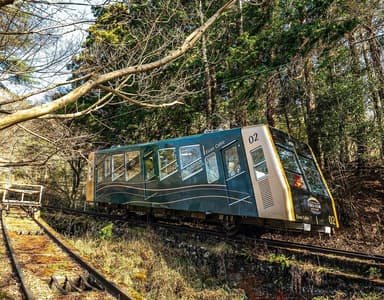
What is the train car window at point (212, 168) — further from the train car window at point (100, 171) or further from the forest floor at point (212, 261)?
the train car window at point (100, 171)

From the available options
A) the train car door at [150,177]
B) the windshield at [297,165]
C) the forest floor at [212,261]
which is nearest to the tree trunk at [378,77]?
the forest floor at [212,261]

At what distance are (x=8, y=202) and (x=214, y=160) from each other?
→ 30.5 feet

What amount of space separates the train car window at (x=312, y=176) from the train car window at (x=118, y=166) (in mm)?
6160

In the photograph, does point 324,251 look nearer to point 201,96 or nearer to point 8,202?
point 201,96

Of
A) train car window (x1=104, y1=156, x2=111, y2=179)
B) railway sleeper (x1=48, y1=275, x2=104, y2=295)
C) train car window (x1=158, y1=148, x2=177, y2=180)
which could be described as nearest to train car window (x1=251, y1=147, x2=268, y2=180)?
train car window (x1=158, y1=148, x2=177, y2=180)

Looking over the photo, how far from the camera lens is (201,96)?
12.9 m

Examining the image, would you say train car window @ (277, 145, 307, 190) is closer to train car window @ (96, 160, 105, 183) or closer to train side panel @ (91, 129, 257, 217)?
train side panel @ (91, 129, 257, 217)

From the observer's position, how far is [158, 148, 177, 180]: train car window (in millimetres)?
8570

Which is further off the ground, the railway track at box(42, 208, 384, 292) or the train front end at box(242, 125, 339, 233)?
the train front end at box(242, 125, 339, 233)

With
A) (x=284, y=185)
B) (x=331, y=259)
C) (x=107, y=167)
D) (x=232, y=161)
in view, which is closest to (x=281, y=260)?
(x=331, y=259)

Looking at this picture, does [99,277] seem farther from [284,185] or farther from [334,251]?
[334,251]

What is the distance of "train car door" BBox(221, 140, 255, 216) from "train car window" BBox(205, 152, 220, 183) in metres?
0.27

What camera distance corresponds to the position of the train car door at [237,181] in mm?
6527

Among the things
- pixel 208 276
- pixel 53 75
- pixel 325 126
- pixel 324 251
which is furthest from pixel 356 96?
pixel 53 75
